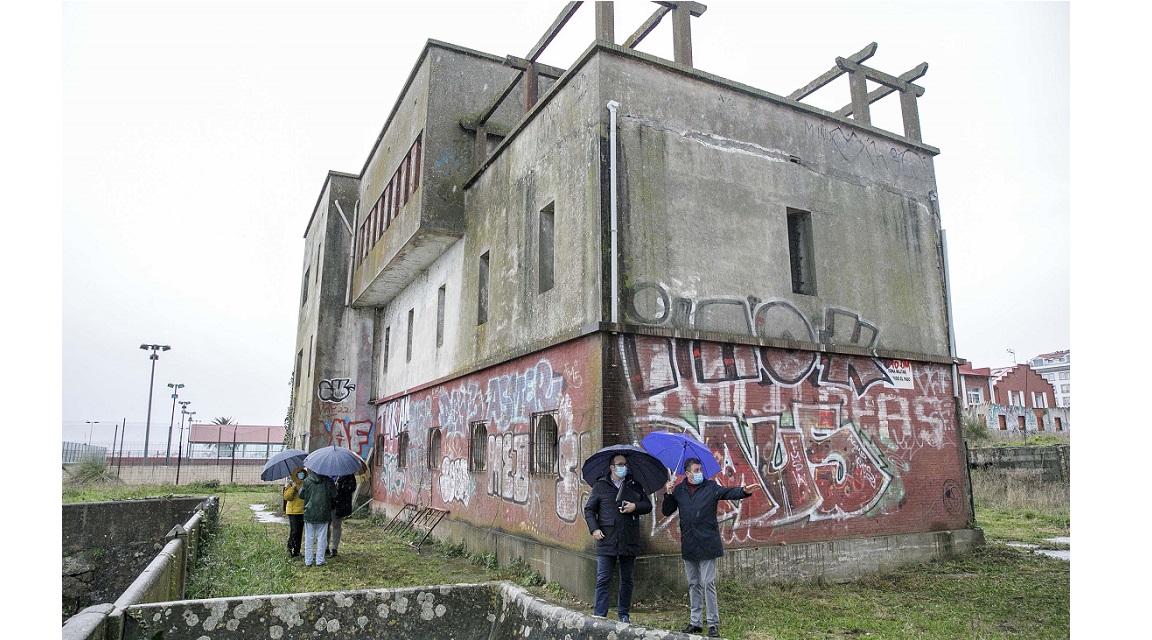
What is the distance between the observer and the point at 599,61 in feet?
36.8

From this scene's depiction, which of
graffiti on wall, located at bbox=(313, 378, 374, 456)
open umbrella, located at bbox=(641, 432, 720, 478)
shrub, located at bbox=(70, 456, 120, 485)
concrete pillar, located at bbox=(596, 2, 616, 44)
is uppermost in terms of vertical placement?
concrete pillar, located at bbox=(596, 2, 616, 44)

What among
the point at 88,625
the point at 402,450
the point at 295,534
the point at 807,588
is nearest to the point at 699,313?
the point at 807,588

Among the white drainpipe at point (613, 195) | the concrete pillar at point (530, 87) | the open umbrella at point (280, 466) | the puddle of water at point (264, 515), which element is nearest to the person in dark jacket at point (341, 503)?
the open umbrella at point (280, 466)

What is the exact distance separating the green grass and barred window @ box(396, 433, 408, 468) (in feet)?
10.9

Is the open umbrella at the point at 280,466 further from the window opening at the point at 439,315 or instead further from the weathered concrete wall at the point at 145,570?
the window opening at the point at 439,315

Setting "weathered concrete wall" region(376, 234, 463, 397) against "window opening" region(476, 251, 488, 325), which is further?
"weathered concrete wall" region(376, 234, 463, 397)

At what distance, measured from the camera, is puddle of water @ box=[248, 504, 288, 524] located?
19750mm

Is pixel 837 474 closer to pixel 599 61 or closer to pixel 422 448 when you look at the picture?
pixel 599 61

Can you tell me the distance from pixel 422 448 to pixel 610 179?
977 centimetres

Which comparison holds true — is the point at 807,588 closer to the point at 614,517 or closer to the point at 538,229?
the point at 614,517

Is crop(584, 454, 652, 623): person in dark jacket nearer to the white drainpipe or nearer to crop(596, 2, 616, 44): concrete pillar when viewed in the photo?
the white drainpipe

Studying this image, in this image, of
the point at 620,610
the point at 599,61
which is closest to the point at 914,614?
the point at 620,610

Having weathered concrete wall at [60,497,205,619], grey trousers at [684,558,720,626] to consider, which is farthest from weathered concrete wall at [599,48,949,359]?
weathered concrete wall at [60,497,205,619]

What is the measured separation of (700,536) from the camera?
7.95 metres
